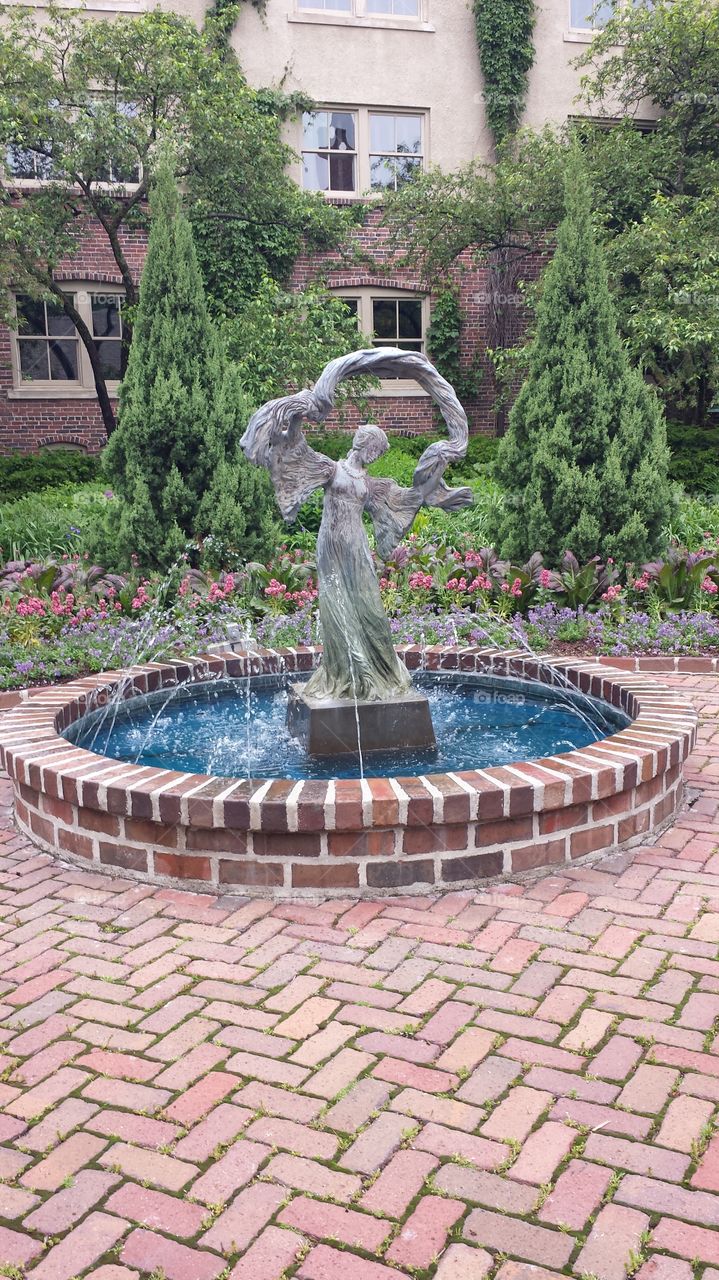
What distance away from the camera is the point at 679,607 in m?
8.13

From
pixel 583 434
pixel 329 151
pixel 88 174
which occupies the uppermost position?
pixel 329 151

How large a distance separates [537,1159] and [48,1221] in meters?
1.06

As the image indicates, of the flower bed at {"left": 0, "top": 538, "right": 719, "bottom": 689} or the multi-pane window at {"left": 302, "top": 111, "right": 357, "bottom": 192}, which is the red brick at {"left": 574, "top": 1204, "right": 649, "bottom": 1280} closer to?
the flower bed at {"left": 0, "top": 538, "right": 719, "bottom": 689}

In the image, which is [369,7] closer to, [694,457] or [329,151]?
[329,151]

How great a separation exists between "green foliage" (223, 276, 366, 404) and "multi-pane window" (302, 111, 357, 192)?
5399 millimetres

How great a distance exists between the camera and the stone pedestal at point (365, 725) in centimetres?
457

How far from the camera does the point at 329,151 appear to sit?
17.4 metres

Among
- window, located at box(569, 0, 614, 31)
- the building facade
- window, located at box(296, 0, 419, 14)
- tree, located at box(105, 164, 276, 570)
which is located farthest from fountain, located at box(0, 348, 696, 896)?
window, located at box(569, 0, 614, 31)

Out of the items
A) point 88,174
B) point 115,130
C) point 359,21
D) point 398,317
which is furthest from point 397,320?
point 115,130

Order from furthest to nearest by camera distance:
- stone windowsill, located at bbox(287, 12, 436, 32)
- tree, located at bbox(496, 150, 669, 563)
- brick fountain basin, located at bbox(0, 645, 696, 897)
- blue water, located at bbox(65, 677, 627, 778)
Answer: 1. stone windowsill, located at bbox(287, 12, 436, 32)
2. tree, located at bbox(496, 150, 669, 563)
3. blue water, located at bbox(65, 677, 627, 778)
4. brick fountain basin, located at bbox(0, 645, 696, 897)

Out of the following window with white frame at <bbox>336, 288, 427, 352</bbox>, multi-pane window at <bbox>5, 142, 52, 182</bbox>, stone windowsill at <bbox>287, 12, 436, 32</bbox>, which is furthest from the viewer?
window with white frame at <bbox>336, 288, 427, 352</bbox>

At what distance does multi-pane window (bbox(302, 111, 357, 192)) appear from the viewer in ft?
56.8

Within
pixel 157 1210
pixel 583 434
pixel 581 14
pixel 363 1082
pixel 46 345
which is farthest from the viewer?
pixel 581 14

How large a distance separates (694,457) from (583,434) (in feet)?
25.6
